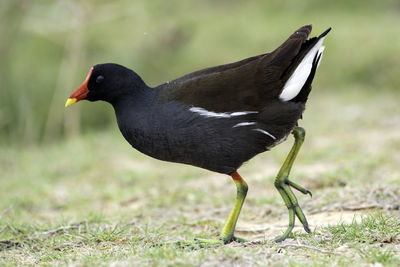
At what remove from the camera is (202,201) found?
182 inches

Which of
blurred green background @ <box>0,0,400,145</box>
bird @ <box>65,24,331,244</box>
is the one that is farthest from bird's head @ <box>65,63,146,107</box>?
blurred green background @ <box>0,0,400,145</box>

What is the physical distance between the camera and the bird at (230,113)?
293cm

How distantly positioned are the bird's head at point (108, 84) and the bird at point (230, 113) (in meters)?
0.15

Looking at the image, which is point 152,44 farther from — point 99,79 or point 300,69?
point 300,69

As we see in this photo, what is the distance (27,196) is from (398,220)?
11.3 feet

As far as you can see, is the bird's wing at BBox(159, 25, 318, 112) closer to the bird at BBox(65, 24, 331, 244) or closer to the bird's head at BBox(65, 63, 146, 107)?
the bird at BBox(65, 24, 331, 244)

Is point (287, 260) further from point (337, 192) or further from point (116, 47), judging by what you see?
point (116, 47)

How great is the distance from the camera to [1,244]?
3430 mm

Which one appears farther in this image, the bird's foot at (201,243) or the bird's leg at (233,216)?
the bird's leg at (233,216)

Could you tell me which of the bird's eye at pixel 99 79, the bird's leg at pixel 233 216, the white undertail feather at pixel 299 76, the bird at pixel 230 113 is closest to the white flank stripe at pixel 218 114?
the bird at pixel 230 113

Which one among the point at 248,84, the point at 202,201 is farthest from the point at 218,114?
the point at 202,201

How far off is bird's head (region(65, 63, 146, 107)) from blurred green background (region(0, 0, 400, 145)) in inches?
171

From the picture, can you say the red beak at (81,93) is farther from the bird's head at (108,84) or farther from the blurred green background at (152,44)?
the blurred green background at (152,44)

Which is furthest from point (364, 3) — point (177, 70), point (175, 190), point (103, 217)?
point (103, 217)
